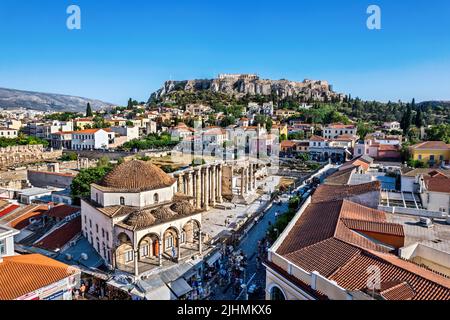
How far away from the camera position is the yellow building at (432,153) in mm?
44938

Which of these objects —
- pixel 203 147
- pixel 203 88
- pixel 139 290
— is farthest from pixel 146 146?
pixel 203 88

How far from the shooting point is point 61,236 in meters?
23.5

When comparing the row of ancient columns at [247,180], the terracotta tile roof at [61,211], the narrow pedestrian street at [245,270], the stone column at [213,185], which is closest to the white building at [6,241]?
the terracotta tile roof at [61,211]

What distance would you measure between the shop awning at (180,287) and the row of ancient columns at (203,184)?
12.7 meters

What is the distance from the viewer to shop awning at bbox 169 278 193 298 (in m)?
17.5

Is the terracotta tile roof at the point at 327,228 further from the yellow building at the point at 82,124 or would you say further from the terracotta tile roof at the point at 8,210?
the yellow building at the point at 82,124

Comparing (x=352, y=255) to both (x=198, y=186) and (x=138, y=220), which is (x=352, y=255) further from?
(x=198, y=186)

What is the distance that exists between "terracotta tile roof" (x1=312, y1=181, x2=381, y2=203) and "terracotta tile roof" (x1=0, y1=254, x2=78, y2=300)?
15213 millimetres

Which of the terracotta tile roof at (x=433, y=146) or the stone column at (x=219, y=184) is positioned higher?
the terracotta tile roof at (x=433, y=146)

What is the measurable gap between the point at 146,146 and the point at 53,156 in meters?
18.8

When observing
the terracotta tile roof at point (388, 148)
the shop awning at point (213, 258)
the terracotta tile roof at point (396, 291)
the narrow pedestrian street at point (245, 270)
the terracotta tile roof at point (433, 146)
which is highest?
the terracotta tile roof at point (433, 146)

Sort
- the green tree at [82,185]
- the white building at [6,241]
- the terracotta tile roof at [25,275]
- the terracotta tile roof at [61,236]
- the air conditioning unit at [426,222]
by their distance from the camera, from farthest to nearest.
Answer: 1. the green tree at [82,185]
2. the terracotta tile roof at [61,236]
3. the air conditioning unit at [426,222]
4. the white building at [6,241]
5. the terracotta tile roof at [25,275]

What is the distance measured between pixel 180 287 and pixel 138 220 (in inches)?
183
